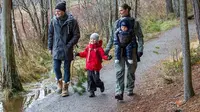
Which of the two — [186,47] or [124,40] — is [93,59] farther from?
[186,47]

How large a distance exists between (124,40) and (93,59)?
1.17 metres

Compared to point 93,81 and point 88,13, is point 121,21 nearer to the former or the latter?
point 93,81

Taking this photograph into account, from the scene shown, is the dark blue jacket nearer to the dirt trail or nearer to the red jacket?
the red jacket

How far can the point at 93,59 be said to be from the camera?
27.5 ft

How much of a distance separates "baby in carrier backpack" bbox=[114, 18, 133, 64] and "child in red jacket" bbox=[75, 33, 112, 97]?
65 centimetres

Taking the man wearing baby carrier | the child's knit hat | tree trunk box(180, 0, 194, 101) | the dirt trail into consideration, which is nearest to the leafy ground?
the dirt trail

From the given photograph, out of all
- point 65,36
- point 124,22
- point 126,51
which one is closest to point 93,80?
point 65,36

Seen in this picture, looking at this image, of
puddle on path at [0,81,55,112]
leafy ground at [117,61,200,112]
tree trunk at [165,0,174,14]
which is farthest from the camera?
tree trunk at [165,0,174,14]

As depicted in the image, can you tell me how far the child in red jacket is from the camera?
8273mm

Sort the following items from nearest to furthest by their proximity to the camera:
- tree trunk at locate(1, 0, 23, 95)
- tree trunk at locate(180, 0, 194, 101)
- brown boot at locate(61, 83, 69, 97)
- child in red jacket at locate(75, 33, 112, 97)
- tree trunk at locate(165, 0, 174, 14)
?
tree trunk at locate(180, 0, 194, 101), child in red jacket at locate(75, 33, 112, 97), brown boot at locate(61, 83, 69, 97), tree trunk at locate(1, 0, 23, 95), tree trunk at locate(165, 0, 174, 14)

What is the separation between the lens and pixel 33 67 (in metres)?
12.8

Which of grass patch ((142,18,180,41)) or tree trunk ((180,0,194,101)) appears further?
grass patch ((142,18,180,41))

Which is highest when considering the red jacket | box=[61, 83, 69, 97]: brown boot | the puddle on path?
the red jacket

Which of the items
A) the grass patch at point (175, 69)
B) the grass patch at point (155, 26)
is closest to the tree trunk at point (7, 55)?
the grass patch at point (175, 69)
